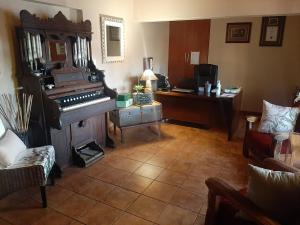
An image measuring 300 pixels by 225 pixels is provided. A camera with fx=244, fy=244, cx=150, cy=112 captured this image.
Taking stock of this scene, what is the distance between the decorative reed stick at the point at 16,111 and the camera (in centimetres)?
253

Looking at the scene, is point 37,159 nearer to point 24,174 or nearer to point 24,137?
point 24,174

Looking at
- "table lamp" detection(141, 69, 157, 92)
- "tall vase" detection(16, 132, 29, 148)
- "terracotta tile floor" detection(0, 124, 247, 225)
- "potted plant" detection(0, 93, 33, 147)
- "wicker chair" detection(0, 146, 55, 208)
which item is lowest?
"terracotta tile floor" detection(0, 124, 247, 225)

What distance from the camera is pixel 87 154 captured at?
10.2ft

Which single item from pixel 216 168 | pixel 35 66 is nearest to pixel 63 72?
pixel 35 66

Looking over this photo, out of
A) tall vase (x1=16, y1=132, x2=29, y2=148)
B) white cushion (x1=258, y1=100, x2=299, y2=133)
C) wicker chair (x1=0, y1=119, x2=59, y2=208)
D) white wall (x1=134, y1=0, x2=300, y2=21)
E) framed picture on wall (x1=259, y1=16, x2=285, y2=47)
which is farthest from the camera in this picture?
framed picture on wall (x1=259, y1=16, x2=285, y2=47)

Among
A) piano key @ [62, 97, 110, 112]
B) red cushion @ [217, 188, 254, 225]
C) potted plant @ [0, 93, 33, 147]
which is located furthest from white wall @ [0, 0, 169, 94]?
red cushion @ [217, 188, 254, 225]

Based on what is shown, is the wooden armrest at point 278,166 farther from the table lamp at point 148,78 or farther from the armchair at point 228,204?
the table lamp at point 148,78

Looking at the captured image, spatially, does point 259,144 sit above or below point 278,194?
below

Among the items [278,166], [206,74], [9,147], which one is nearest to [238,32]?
[206,74]

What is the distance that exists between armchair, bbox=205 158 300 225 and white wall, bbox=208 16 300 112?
3.63 metres

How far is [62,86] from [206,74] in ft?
8.12

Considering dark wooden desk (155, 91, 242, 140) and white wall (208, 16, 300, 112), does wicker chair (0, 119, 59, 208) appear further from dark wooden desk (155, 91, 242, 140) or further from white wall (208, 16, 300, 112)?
white wall (208, 16, 300, 112)

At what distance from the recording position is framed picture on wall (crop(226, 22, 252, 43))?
4828mm

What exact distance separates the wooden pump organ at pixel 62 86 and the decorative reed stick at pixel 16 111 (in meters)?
0.07
